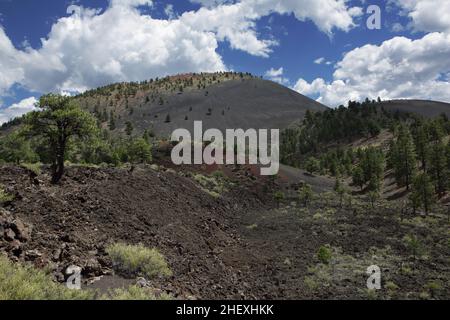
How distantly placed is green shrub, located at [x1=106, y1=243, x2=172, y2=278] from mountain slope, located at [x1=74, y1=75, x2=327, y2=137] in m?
112

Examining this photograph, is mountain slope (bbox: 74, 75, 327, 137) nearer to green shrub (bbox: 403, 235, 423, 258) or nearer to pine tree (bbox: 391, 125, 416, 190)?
pine tree (bbox: 391, 125, 416, 190)

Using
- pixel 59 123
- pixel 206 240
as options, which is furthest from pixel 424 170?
pixel 59 123

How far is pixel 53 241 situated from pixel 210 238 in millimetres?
11712

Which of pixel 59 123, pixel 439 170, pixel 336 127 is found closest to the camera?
pixel 59 123

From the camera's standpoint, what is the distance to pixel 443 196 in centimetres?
→ 4994

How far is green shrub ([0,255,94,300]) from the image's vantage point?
7.88 metres

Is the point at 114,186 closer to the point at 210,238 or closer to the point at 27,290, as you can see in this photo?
the point at 210,238

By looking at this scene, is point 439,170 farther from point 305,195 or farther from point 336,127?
point 336,127

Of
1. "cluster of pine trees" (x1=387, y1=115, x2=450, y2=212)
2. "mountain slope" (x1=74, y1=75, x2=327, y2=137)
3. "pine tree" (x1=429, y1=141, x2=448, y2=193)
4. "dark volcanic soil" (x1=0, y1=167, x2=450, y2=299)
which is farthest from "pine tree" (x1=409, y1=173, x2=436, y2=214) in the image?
"mountain slope" (x1=74, y1=75, x2=327, y2=137)

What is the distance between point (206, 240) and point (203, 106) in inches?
5629

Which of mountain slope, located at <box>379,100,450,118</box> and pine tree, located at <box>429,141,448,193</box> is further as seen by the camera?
mountain slope, located at <box>379,100,450,118</box>

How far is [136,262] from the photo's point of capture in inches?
501
